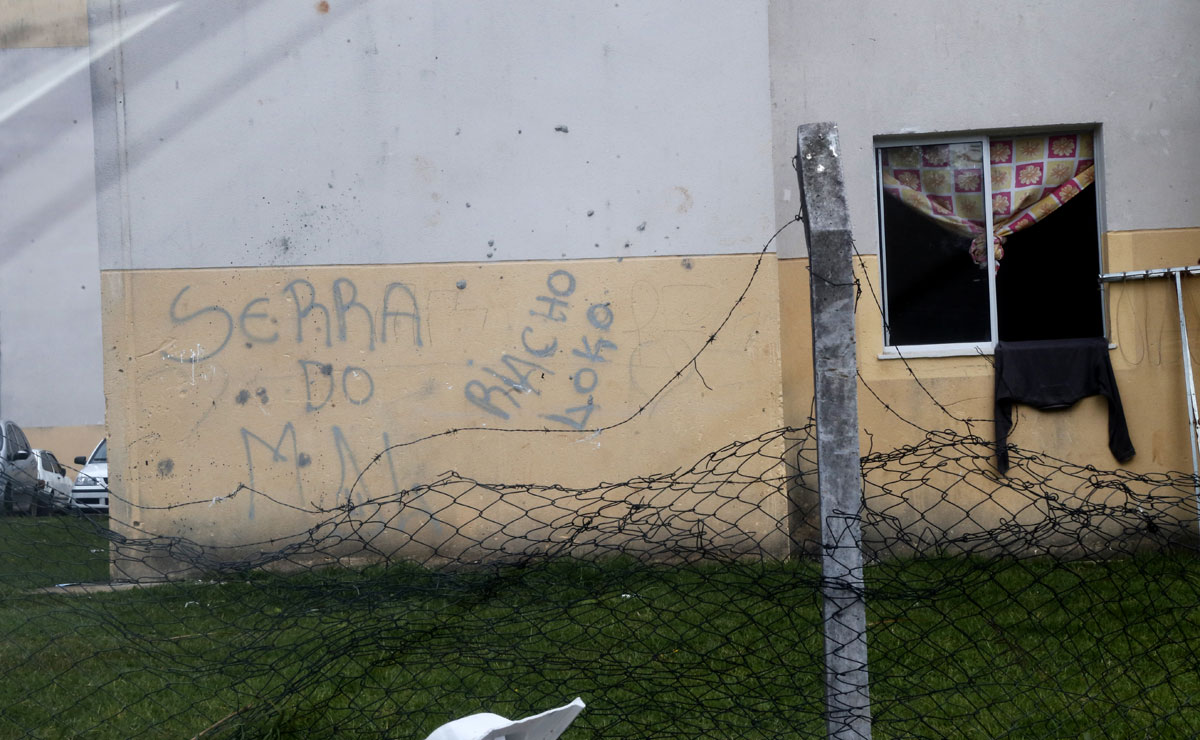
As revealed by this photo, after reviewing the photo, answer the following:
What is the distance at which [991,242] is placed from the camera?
614 centimetres

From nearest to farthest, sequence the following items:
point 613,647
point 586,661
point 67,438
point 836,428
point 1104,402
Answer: point 836,428, point 586,661, point 613,647, point 1104,402, point 67,438

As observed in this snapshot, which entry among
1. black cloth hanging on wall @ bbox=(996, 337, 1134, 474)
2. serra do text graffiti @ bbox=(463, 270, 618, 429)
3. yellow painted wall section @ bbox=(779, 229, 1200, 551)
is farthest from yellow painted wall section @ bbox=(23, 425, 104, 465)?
black cloth hanging on wall @ bbox=(996, 337, 1134, 474)

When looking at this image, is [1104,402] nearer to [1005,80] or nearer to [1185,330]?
[1185,330]

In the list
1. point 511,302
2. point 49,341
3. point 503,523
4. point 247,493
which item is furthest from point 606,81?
point 49,341

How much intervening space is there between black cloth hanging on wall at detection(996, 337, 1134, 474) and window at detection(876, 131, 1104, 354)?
171 mm

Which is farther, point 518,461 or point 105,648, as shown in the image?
point 518,461

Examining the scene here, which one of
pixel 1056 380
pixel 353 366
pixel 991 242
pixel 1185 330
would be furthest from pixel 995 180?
pixel 353 366

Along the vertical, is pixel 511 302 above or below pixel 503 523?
above

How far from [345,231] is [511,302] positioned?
1028 mm

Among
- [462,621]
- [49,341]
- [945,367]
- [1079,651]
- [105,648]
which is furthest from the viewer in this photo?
[49,341]

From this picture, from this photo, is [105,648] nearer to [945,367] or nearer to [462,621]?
[462,621]

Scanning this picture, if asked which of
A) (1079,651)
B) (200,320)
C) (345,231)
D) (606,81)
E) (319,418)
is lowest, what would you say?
(1079,651)

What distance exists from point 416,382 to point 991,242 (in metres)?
3.56

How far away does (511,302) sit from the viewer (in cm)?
575
